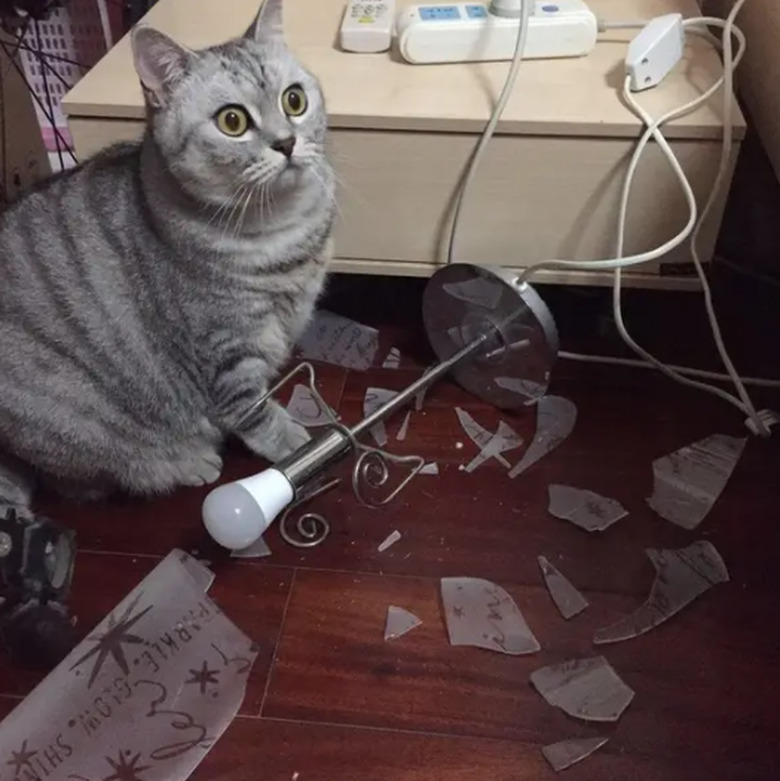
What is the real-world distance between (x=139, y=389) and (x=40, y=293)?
15 centimetres

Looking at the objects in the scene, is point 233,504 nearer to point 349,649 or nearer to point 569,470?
point 349,649

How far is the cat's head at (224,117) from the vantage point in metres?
0.87

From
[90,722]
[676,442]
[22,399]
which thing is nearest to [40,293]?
[22,399]

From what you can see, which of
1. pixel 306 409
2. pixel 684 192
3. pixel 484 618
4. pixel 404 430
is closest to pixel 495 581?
pixel 484 618

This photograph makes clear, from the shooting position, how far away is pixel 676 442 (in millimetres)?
1151

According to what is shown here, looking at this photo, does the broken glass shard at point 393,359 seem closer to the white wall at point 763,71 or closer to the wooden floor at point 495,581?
the wooden floor at point 495,581

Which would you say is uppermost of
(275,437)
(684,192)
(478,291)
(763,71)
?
(763,71)

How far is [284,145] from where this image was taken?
884mm

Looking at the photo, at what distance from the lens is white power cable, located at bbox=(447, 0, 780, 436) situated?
1.00 meters

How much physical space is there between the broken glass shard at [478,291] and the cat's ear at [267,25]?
36 centimetres

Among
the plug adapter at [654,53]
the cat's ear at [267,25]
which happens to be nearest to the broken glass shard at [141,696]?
the cat's ear at [267,25]

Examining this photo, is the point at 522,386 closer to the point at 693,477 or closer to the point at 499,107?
the point at 693,477

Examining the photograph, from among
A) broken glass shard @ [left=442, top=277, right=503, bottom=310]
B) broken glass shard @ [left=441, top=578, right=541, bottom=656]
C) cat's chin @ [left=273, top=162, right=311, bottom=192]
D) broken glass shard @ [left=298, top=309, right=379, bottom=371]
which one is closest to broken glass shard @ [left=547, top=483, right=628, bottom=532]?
broken glass shard @ [left=441, top=578, right=541, bottom=656]

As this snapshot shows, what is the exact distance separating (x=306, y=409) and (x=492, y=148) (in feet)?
1.41
